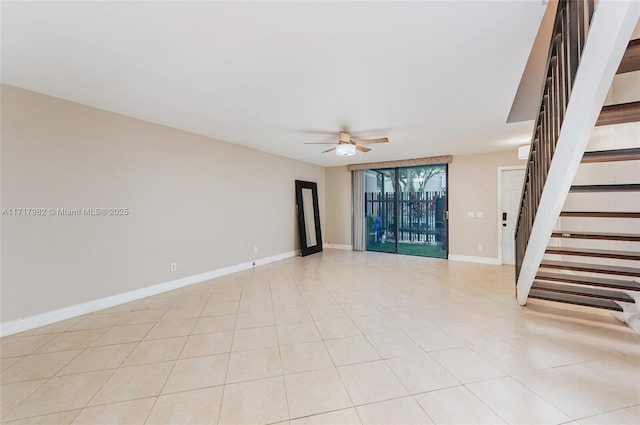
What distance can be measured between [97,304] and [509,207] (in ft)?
23.6

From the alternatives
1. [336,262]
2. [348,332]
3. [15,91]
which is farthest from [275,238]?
[15,91]

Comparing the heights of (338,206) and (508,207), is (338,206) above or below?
above

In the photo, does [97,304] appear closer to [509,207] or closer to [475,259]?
[475,259]

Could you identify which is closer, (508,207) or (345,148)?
(345,148)

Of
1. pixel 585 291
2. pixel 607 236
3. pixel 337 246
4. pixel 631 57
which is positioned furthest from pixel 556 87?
pixel 337 246

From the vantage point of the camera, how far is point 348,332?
2.54 m

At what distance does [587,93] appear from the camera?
5.01 ft

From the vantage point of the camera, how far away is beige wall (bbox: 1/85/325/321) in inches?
103

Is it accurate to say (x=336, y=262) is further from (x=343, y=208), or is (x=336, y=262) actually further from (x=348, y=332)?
(x=348, y=332)

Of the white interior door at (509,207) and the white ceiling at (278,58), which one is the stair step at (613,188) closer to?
the white ceiling at (278,58)

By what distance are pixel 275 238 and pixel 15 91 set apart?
14.1ft

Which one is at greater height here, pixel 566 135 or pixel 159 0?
pixel 159 0

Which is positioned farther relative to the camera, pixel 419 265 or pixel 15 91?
pixel 419 265

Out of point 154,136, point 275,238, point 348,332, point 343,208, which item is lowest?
point 348,332
